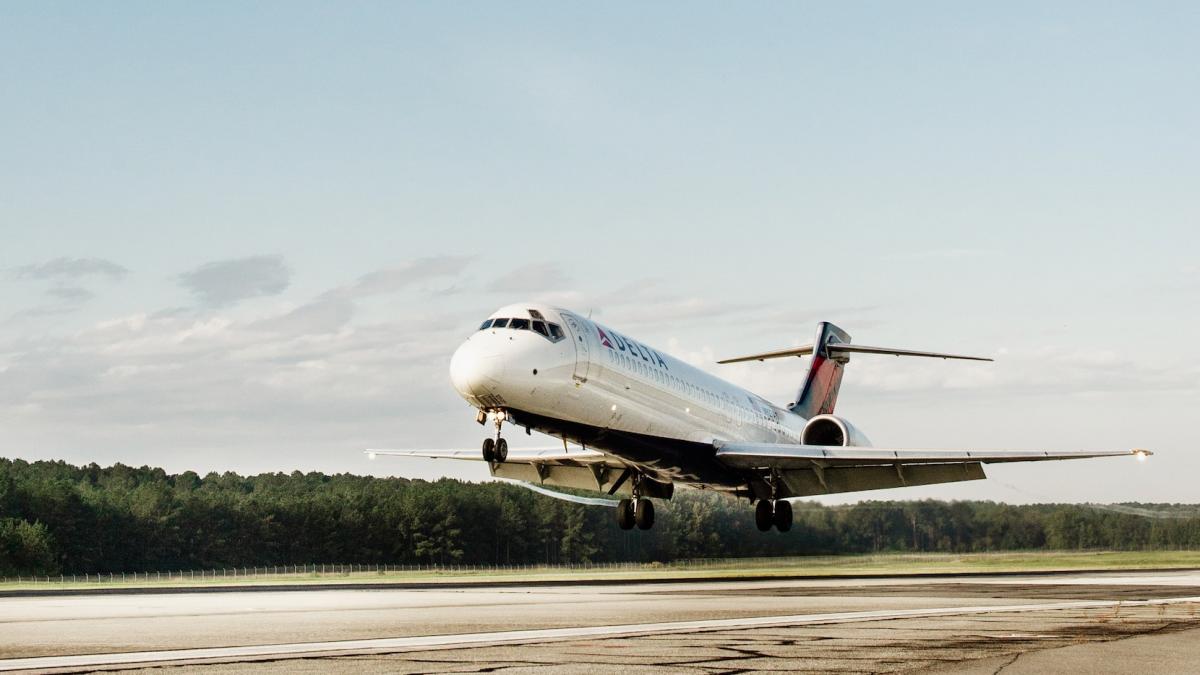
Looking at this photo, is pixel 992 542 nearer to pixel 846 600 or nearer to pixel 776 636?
pixel 846 600

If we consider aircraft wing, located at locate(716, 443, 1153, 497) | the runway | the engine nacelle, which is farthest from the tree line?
the runway

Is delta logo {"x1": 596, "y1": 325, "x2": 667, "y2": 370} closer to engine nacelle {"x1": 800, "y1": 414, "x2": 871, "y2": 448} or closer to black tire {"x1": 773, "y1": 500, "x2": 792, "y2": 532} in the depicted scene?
black tire {"x1": 773, "y1": 500, "x2": 792, "y2": 532}

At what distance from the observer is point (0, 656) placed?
1434cm

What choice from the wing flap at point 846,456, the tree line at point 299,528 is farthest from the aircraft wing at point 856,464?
the tree line at point 299,528

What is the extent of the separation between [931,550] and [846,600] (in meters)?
33.5

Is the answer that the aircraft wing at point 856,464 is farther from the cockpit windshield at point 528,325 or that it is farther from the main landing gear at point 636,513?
the cockpit windshield at point 528,325

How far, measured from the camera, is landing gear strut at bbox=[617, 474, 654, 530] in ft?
135

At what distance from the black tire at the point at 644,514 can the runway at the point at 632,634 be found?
39.5 feet

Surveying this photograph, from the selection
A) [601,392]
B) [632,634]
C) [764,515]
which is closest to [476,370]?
[601,392]

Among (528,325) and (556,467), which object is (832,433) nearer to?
(556,467)

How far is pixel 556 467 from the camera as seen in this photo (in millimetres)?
45938

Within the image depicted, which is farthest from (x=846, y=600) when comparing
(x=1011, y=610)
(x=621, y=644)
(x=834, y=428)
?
(x=834, y=428)

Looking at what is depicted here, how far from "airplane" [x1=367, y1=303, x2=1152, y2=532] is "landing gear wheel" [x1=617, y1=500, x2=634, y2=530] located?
0.07 m

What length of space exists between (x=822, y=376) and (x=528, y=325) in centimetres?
2744
